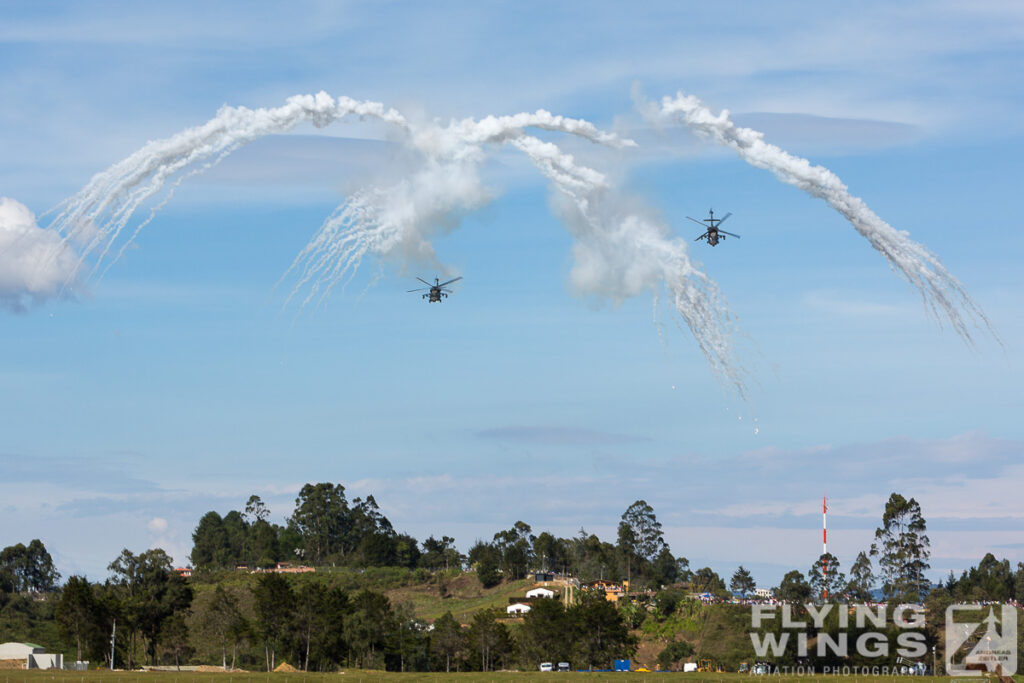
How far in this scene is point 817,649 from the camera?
183750 millimetres

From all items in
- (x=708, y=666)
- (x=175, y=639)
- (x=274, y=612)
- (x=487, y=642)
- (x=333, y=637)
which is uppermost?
(x=274, y=612)

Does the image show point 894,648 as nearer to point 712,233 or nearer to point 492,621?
point 492,621

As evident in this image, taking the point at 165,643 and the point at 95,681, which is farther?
the point at 165,643

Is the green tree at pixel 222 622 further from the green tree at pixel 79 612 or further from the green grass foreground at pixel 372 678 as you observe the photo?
the green grass foreground at pixel 372 678

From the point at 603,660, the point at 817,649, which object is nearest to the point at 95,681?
the point at 603,660

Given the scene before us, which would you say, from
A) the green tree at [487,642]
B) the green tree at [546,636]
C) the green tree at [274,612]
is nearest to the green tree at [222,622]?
the green tree at [274,612]

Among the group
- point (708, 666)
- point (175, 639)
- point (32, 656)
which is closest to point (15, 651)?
point (32, 656)

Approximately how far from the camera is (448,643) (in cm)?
17925

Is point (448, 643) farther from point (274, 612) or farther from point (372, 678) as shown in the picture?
point (372, 678)

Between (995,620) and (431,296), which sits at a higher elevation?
(431,296)

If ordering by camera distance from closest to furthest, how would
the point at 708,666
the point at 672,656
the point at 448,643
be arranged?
the point at 448,643
the point at 708,666
the point at 672,656

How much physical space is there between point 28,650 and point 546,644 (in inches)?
2903

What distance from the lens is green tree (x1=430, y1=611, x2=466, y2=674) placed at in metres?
179

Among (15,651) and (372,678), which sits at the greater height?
(15,651)
